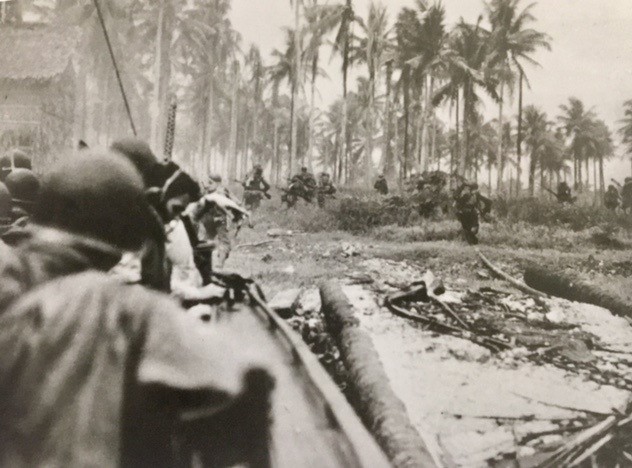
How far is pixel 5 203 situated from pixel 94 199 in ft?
3.01

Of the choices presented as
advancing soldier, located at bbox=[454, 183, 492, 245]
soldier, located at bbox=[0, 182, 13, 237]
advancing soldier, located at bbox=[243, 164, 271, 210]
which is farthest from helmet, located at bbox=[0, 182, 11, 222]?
advancing soldier, located at bbox=[454, 183, 492, 245]

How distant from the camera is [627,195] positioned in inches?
62.2

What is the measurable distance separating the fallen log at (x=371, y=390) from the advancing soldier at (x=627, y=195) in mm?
876

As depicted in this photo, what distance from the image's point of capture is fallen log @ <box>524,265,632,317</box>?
1.38 metres

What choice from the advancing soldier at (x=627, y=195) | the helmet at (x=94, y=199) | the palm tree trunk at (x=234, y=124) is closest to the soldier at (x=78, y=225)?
the helmet at (x=94, y=199)

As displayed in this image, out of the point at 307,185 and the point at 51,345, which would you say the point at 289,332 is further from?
the point at 51,345

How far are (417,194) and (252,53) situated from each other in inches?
28.8

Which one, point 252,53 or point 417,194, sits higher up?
point 252,53

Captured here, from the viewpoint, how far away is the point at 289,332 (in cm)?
143

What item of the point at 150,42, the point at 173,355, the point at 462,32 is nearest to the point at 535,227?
the point at 462,32

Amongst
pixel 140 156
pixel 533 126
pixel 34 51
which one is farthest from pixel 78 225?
pixel 533 126

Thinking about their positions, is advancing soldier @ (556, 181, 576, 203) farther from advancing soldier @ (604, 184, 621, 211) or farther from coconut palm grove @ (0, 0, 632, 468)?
advancing soldier @ (604, 184, 621, 211)

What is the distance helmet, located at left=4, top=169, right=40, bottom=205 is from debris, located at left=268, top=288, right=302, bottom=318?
2.56 ft

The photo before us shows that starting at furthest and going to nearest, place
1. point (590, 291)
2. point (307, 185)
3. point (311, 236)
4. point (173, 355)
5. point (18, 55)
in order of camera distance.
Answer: point (18, 55), point (307, 185), point (311, 236), point (590, 291), point (173, 355)
